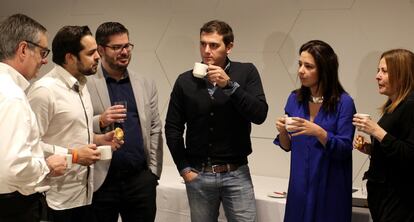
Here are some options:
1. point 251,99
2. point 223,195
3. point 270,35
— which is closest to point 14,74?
point 251,99

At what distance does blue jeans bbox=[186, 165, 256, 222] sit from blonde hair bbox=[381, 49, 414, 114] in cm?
80

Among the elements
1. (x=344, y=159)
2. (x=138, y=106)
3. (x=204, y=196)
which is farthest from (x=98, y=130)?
(x=344, y=159)

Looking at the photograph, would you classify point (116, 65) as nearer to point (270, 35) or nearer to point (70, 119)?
point (70, 119)

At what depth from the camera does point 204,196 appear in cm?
278

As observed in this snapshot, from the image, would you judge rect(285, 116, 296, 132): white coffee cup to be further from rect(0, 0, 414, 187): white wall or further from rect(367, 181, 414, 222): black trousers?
rect(0, 0, 414, 187): white wall

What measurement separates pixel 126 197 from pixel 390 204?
1.29 metres

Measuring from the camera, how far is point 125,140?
2.84 metres

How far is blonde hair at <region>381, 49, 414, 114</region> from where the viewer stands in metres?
2.43

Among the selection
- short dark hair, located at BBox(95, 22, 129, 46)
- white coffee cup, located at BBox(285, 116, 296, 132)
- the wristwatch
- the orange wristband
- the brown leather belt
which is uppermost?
short dark hair, located at BBox(95, 22, 129, 46)

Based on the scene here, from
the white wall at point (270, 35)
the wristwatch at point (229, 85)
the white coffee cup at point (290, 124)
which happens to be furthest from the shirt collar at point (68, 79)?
the white wall at point (270, 35)

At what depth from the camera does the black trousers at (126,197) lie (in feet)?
9.07

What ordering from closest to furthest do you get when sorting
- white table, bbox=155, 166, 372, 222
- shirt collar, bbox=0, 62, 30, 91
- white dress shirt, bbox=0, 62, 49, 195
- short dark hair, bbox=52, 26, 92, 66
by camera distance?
white dress shirt, bbox=0, 62, 49, 195 → shirt collar, bbox=0, 62, 30, 91 → short dark hair, bbox=52, 26, 92, 66 → white table, bbox=155, 166, 372, 222

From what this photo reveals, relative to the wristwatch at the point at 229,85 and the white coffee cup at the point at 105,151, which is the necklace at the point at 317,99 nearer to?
the wristwatch at the point at 229,85

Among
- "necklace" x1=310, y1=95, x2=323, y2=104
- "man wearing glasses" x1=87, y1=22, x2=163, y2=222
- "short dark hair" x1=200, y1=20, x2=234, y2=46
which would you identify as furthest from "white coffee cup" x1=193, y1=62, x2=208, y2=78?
"necklace" x1=310, y1=95, x2=323, y2=104
